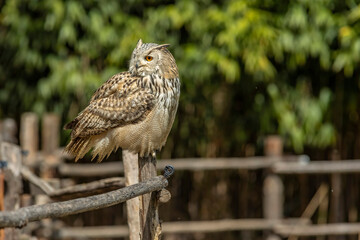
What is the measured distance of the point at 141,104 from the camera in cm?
361

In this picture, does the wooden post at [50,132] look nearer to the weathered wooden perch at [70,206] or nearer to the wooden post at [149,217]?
the wooden post at [149,217]

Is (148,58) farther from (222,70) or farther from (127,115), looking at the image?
(222,70)

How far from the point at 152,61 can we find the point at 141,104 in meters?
0.22

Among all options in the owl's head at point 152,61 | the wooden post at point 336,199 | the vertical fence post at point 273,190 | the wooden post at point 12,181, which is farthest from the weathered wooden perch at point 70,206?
the wooden post at point 336,199

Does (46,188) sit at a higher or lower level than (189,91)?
lower

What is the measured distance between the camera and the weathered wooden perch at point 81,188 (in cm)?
387

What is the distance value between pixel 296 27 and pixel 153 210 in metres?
3.91

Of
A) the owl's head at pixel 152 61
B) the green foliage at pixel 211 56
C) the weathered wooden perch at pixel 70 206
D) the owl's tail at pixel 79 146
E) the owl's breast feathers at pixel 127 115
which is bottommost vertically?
the weathered wooden perch at pixel 70 206

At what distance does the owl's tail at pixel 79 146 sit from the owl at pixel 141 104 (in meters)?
0.09

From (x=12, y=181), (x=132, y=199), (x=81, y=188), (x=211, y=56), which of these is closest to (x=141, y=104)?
(x=132, y=199)

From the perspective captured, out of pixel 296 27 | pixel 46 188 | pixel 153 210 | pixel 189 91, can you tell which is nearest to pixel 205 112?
pixel 189 91

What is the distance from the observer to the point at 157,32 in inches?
266

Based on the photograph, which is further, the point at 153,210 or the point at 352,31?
the point at 352,31

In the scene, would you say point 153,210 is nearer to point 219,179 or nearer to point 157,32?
point 157,32
